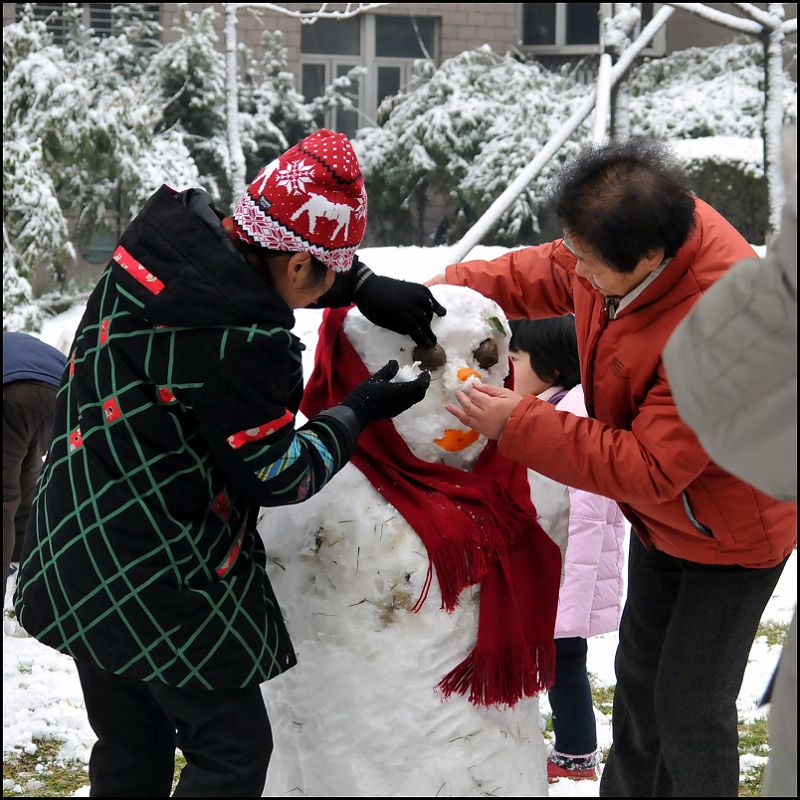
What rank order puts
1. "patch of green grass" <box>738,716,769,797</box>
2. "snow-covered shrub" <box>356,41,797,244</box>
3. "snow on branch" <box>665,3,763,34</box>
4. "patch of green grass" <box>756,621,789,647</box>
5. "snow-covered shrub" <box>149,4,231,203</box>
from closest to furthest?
"patch of green grass" <box>738,716,769,797</box> → "patch of green grass" <box>756,621,789,647</box> → "snow on branch" <box>665,3,763,34</box> → "snow-covered shrub" <box>356,41,797,244</box> → "snow-covered shrub" <box>149,4,231,203</box>

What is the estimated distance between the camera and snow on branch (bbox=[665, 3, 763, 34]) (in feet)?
17.8

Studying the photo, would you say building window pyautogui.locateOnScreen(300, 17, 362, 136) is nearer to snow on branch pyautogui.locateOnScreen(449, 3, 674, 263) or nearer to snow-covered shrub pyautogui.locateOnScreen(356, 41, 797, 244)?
snow-covered shrub pyautogui.locateOnScreen(356, 41, 797, 244)

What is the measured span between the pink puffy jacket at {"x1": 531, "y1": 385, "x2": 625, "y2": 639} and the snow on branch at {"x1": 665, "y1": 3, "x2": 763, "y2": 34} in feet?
11.6

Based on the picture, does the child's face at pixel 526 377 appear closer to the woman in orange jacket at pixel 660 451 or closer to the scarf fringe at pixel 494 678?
the woman in orange jacket at pixel 660 451

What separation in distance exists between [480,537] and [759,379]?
0.85 metres

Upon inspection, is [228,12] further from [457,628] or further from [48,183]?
[457,628]

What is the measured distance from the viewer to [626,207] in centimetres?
174

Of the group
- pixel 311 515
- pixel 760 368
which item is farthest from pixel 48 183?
pixel 760 368

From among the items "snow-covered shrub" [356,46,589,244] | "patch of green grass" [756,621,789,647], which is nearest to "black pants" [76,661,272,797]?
"patch of green grass" [756,621,789,647]

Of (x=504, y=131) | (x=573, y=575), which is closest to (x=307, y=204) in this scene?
(x=573, y=575)

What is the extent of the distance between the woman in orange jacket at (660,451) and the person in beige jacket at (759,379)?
1.68 ft

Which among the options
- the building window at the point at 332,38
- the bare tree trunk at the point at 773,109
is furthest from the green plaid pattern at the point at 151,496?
the building window at the point at 332,38

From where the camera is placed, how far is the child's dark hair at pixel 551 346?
256cm

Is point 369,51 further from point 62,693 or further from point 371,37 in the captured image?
point 62,693
